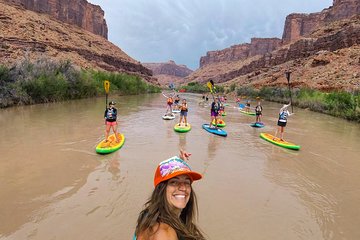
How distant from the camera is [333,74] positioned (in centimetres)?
4584

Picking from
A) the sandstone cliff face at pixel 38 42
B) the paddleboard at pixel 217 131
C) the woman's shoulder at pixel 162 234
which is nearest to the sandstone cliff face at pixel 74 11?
the sandstone cliff face at pixel 38 42

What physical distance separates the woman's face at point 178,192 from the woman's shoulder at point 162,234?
23cm

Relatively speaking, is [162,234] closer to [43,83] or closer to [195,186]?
[195,186]

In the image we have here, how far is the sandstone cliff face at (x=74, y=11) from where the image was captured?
285ft

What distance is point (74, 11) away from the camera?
106250mm

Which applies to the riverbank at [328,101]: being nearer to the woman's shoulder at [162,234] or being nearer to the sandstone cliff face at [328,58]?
the sandstone cliff face at [328,58]

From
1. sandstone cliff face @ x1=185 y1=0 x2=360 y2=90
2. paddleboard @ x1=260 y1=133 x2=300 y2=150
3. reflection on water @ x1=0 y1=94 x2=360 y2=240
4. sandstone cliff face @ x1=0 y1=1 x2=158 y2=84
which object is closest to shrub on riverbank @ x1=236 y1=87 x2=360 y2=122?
sandstone cliff face @ x1=185 y1=0 x2=360 y2=90

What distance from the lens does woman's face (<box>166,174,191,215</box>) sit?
2.09 m

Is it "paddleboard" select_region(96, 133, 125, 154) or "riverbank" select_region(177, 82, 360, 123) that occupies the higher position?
"riverbank" select_region(177, 82, 360, 123)

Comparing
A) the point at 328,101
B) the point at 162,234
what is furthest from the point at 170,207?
the point at 328,101

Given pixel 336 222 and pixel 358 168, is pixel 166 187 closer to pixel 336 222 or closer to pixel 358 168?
pixel 336 222

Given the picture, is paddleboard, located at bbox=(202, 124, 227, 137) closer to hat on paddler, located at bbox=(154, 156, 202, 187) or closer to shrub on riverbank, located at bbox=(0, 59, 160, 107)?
hat on paddler, located at bbox=(154, 156, 202, 187)

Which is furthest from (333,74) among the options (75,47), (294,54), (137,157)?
(75,47)

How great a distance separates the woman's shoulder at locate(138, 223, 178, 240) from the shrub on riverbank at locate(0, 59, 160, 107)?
24.4 metres
